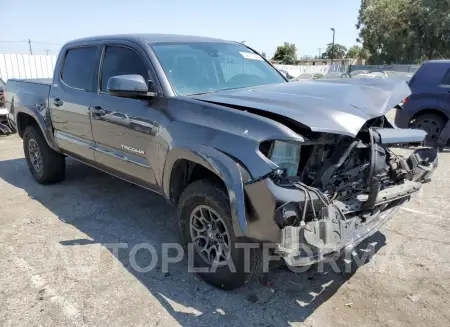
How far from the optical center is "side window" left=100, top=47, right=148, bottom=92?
3.77 m

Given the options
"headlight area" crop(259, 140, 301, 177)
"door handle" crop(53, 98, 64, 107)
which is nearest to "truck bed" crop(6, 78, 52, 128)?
"door handle" crop(53, 98, 64, 107)

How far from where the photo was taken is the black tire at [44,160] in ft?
18.4

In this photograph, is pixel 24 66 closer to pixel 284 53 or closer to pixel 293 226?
pixel 293 226

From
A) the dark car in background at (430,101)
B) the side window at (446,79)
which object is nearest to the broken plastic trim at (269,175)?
the dark car in background at (430,101)

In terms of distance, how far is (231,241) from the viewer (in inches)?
113

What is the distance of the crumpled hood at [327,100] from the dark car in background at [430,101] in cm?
494

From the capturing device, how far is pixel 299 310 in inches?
116

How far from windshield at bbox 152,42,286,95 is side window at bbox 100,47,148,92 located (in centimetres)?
22

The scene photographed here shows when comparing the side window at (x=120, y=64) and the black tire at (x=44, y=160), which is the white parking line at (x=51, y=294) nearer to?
the side window at (x=120, y=64)

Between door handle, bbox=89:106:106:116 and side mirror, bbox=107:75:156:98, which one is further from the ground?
side mirror, bbox=107:75:156:98

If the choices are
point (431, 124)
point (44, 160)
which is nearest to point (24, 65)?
point (44, 160)

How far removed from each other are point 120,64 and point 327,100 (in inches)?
84.6

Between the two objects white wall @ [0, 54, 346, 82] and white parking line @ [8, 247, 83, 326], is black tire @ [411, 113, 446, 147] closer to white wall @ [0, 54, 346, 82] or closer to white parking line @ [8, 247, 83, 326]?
white wall @ [0, 54, 346, 82]

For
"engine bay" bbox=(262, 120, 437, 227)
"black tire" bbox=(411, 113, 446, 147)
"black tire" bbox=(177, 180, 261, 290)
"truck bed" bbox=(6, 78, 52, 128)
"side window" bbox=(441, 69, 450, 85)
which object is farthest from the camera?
"black tire" bbox=(411, 113, 446, 147)
